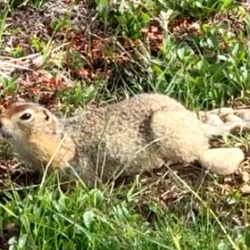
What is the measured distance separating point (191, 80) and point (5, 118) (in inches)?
55.1

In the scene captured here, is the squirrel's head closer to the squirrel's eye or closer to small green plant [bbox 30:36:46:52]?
the squirrel's eye

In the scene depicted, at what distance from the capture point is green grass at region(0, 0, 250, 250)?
5578mm

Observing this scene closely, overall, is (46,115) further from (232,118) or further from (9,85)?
(232,118)

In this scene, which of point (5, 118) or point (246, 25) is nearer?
point (5, 118)

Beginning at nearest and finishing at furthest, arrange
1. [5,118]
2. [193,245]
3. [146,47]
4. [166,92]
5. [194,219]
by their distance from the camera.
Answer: [193,245] → [194,219] → [5,118] → [166,92] → [146,47]

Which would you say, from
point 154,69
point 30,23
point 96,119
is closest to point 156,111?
point 96,119

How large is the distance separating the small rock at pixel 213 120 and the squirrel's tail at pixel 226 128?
73mm

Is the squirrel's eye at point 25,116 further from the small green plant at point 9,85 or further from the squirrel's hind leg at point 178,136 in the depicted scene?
the small green plant at point 9,85

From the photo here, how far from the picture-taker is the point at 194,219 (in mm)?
5703

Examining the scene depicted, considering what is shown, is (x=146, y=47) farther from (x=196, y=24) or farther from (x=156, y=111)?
(x=156, y=111)

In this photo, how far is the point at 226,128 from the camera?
6.58 m

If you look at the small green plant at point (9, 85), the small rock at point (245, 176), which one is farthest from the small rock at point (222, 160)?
the small green plant at point (9, 85)

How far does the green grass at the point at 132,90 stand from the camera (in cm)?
558

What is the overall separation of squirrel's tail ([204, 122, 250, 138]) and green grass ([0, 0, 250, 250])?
0.07m
